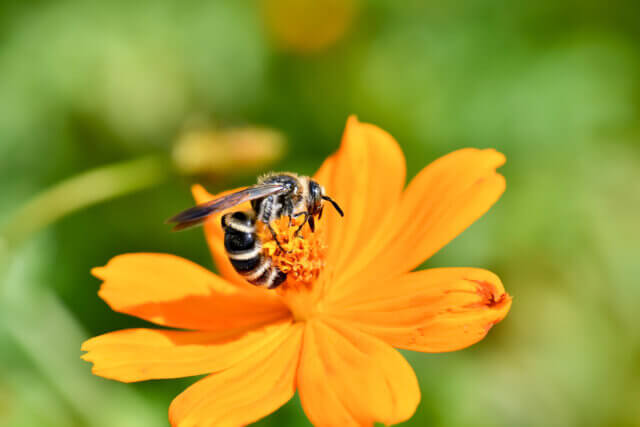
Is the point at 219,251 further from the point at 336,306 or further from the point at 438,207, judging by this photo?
the point at 438,207

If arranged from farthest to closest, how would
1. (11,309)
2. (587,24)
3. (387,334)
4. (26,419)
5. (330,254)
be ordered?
(587,24) → (11,309) → (26,419) → (330,254) → (387,334)

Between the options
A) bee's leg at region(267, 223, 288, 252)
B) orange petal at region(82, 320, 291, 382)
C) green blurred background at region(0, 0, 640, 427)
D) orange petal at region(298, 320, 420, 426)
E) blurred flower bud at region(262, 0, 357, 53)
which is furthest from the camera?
blurred flower bud at region(262, 0, 357, 53)

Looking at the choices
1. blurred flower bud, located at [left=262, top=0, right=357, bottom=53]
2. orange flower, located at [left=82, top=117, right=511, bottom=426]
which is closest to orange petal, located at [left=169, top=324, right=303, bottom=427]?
orange flower, located at [left=82, top=117, right=511, bottom=426]

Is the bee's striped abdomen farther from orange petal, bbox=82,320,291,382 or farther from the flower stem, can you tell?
the flower stem

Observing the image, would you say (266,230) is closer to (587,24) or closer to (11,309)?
(11,309)

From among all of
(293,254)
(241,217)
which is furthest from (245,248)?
(293,254)

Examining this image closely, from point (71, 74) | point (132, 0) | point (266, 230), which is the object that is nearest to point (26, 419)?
point (266, 230)
